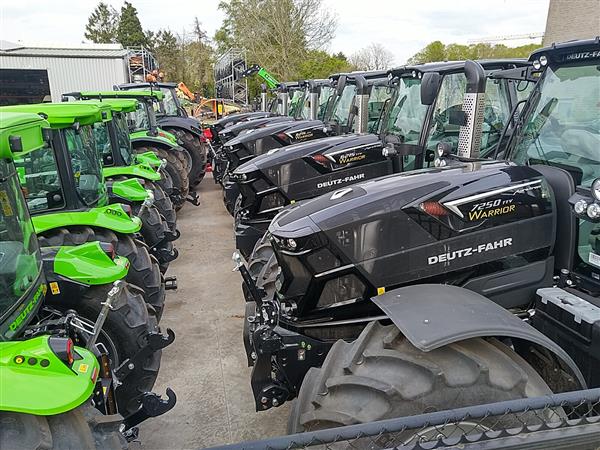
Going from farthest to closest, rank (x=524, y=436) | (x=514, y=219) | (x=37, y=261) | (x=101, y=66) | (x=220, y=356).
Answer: (x=101, y=66), (x=220, y=356), (x=514, y=219), (x=37, y=261), (x=524, y=436)

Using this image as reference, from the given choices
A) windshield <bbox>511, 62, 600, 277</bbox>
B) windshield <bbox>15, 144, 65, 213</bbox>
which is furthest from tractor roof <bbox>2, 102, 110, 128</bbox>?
windshield <bbox>511, 62, 600, 277</bbox>

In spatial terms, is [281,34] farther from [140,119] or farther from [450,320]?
[450,320]

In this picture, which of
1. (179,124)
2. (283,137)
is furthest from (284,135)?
(179,124)

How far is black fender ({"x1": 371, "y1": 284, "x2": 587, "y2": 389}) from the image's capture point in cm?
225

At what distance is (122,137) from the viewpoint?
23.6ft

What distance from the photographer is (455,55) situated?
3844 centimetres

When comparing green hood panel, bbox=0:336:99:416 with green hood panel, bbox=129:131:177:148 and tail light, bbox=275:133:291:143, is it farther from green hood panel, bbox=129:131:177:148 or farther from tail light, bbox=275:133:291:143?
green hood panel, bbox=129:131:177:148

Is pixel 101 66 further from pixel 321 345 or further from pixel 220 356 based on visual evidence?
pixel 321 345

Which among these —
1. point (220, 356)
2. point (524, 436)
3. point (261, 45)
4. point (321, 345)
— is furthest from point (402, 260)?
point (261, 45)

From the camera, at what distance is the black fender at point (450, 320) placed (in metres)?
2.25

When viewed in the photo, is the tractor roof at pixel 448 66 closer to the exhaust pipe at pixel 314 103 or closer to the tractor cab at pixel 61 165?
the tractor cab at pixel 61 165

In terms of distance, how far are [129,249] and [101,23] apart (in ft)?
220

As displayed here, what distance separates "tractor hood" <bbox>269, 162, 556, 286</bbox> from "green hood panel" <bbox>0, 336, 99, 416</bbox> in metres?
1.34

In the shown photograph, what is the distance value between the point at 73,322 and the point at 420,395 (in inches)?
71.0
